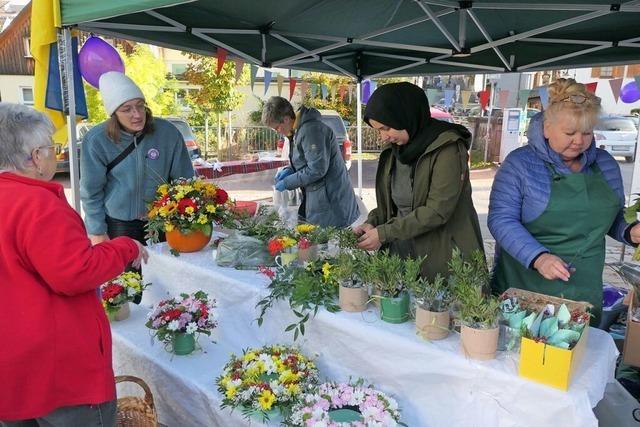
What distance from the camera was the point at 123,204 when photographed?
9.21 feet

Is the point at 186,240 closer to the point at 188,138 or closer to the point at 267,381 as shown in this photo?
the point at 267,381

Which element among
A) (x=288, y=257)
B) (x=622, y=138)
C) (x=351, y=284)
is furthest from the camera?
(x=622, y=138)

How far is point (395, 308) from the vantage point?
1676 millimetres

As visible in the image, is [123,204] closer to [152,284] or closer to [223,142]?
[152,284]

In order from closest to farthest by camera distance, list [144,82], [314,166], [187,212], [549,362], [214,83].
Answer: [549,362], [187,212], [314,166], [144,82], [214,83]

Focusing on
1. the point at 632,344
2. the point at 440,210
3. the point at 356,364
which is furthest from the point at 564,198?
the point at 356,364

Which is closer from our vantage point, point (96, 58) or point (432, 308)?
point (432, 308)

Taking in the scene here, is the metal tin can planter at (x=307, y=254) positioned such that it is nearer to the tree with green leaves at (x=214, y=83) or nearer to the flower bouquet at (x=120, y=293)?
the flower bouquet at (x=120, y=293)

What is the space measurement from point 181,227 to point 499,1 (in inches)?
95.0

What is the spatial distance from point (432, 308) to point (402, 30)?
292 cm

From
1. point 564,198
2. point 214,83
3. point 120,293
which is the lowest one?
point 120,293

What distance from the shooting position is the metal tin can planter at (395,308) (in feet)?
5.49

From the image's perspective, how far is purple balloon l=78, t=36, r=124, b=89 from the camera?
3.44 meters

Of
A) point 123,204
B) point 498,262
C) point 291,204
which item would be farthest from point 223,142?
point 498,262
